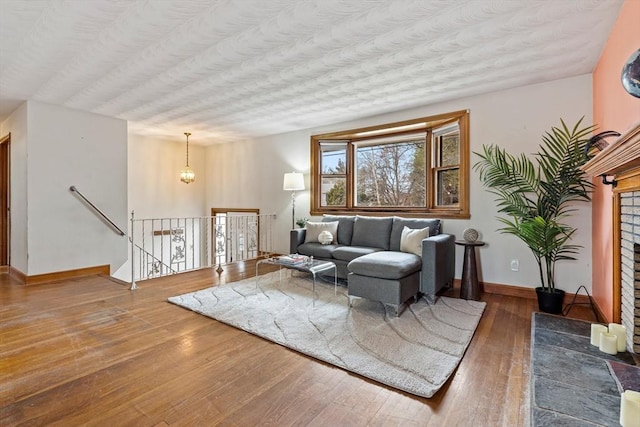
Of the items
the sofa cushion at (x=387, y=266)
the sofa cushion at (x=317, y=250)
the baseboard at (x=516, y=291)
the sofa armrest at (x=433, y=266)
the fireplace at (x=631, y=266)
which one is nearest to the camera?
the fireplace at (x=631, y=266)

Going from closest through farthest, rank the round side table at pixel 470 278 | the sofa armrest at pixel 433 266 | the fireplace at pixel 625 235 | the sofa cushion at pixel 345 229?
1. the fireplace at pixel 625 235
2. the sofa armrest at pixel 433 266
3. the round side table at pixel 470 278
4. the sofa cushion at pixel 345 229

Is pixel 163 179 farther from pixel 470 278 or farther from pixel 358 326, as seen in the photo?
pixel 470 278

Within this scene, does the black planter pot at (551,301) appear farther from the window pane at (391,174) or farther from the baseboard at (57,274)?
the baseboard at (57,274)

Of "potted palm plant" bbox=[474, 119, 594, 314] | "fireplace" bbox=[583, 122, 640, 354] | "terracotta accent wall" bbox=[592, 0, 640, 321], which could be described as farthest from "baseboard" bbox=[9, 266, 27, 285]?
"terracotta accent wall" bbox=[592, 0, 640, 321]

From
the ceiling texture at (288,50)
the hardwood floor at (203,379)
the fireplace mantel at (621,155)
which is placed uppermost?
the ceiling texture at (288,50)

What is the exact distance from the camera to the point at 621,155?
151cm

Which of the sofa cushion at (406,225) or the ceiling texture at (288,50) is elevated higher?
the ceiling texture at (288,50)

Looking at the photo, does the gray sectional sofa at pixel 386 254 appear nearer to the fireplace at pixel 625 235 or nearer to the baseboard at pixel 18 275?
the fireplace at pixel 625 235

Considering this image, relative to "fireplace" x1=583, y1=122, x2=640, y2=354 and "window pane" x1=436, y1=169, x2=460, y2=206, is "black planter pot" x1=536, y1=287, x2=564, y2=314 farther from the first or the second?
"window pane" x1=436, y1=169, x2=460, y2=206

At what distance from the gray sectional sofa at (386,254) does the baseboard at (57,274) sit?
2.97 meters

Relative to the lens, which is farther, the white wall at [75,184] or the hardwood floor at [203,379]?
the white wall at [75,184]

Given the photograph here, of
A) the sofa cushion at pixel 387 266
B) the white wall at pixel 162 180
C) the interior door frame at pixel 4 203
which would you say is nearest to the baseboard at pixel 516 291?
the sofa cushion at pixel 387 266

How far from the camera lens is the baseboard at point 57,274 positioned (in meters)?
4.10

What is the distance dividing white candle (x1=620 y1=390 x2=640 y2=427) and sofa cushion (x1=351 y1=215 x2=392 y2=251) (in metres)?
2.77
